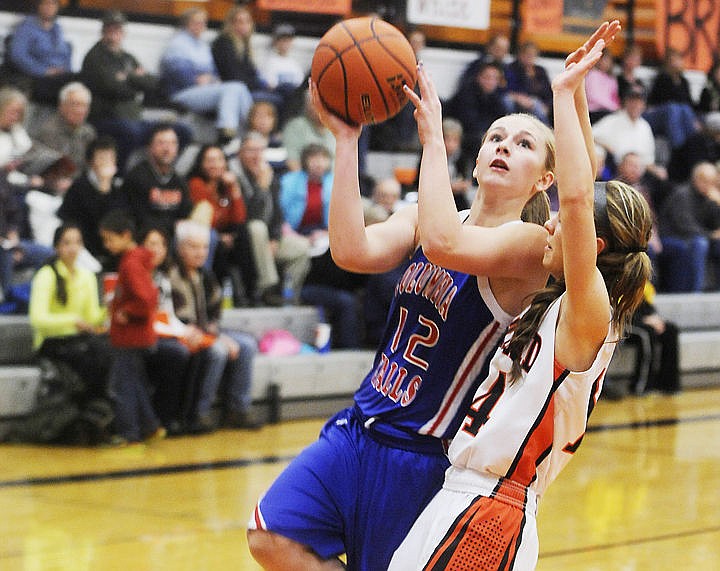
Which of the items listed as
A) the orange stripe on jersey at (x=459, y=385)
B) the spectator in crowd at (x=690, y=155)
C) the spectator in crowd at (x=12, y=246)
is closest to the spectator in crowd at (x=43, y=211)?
the spectator in crowd at (x=12, y=246)

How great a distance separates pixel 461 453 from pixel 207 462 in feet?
13.2

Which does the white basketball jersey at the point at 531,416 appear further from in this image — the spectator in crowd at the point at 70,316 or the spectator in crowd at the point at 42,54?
the spectator in crowd at the point at 42,54

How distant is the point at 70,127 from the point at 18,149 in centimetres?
57

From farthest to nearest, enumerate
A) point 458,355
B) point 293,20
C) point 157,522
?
point 293,20 → point 157,522 → point 458,355

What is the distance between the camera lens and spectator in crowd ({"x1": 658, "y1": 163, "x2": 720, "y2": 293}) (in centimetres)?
1089

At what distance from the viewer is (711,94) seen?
43.3ft

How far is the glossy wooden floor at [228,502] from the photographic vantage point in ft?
15.7

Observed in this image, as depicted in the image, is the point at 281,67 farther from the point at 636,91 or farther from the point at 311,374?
the point at 636,91

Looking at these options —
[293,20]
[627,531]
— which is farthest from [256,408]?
[293,20]

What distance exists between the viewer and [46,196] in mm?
7852

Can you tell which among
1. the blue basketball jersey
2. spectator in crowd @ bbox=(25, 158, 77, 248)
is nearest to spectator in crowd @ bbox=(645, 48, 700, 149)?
spectator in crowd @ bbox=(25, 158, 77, 248)

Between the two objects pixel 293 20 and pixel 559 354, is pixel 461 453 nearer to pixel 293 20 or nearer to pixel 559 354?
pixel 559 354

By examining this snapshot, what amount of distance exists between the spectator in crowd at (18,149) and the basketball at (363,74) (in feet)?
17.0

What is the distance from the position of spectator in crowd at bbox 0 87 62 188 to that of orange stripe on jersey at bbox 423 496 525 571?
578 cm
